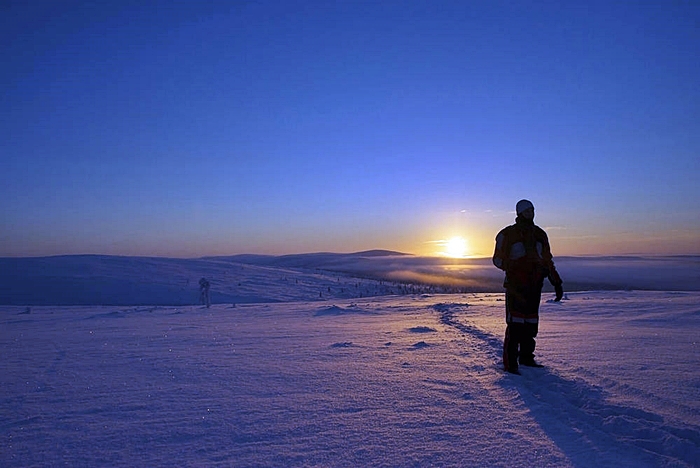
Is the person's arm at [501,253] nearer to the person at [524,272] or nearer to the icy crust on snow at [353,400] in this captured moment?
the person at [524,272]

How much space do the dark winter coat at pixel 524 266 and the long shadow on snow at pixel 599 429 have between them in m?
0.89

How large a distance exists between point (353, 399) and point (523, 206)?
113 inches

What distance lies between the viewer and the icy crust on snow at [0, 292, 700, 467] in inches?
109

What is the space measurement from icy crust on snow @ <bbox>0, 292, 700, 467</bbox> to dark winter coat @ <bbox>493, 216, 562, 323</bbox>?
677 mm

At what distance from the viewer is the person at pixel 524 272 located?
195 inches

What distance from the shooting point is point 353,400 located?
3746mm

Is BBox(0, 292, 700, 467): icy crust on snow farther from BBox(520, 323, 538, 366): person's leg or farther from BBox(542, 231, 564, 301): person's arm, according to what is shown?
BBox(542, 231, 564, 301): person's arm

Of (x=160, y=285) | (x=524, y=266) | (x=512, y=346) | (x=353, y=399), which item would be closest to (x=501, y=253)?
(x=524, y=266)

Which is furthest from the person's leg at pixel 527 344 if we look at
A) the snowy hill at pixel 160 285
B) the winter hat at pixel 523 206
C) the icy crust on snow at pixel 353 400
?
the snowy hill at pixel 160 285

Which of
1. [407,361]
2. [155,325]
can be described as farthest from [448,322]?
[155,325]

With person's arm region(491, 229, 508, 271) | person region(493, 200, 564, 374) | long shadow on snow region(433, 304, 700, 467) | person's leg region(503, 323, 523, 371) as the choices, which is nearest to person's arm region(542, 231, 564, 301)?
person region(493, 200, 564, 374)

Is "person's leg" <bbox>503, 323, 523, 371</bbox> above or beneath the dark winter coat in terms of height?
beneath

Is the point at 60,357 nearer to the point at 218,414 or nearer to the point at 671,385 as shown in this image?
the point at 218,414

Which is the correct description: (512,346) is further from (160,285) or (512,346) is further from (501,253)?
(160,285)
